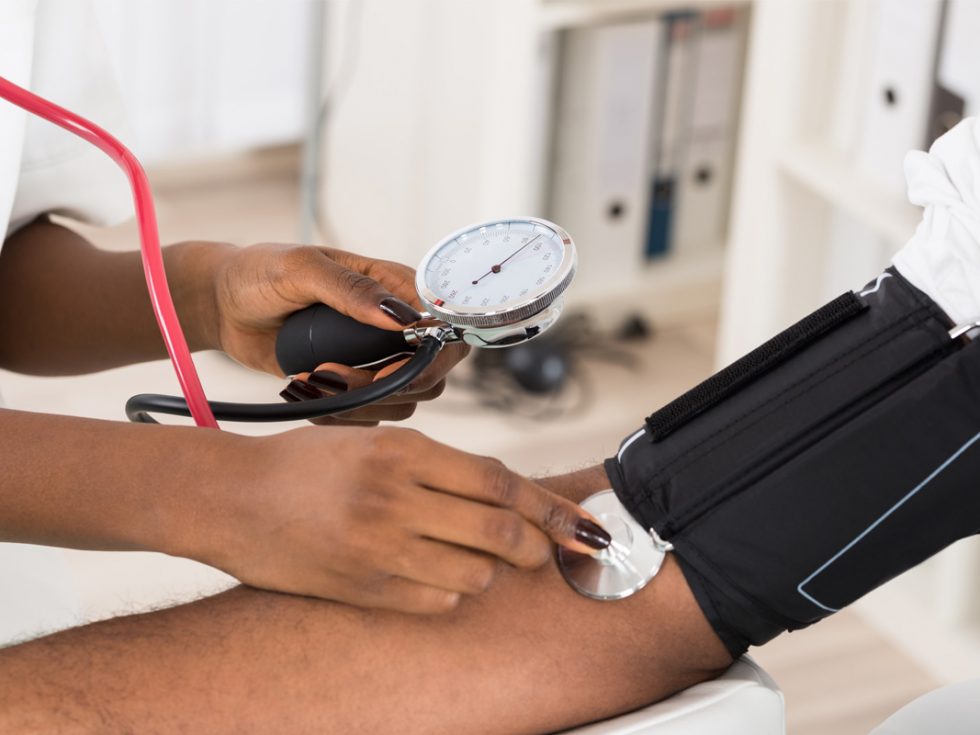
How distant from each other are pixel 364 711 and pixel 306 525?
0.15 meters

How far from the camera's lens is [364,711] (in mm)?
746

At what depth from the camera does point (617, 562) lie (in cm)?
82

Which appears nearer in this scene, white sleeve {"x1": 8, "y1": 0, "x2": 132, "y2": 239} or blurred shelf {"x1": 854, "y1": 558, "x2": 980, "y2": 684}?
white sleeve {"x1": 8, "y1": 0, "x2": 132, "y2": 239}

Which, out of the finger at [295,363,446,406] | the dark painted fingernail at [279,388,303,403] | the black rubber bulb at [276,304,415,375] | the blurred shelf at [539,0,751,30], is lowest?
the blurred shelf at [539,0,751,30]

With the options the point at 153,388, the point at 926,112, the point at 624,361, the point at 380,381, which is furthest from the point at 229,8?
the point at 380,381

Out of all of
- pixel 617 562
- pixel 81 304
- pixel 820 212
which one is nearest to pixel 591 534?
pixel 617 562

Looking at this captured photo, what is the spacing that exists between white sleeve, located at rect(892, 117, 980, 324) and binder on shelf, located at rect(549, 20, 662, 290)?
1.62 m

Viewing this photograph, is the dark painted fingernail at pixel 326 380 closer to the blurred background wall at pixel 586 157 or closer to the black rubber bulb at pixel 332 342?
the black rubber bulb at pixel 332 342

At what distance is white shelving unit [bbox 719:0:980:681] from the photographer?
1799 millimetres

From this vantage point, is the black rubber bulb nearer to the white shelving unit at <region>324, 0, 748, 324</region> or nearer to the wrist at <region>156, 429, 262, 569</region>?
the wrist at <region>156, 429, 262, 569</region>

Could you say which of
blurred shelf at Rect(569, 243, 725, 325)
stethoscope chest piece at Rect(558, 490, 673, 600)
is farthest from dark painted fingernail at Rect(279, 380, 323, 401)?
blurred shelf at Rect(569, 243, 725, 325)

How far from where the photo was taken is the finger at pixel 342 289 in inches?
33.7

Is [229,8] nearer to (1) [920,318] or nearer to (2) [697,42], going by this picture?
(2) [697,42]

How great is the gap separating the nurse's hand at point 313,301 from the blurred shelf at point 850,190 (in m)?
0.98
